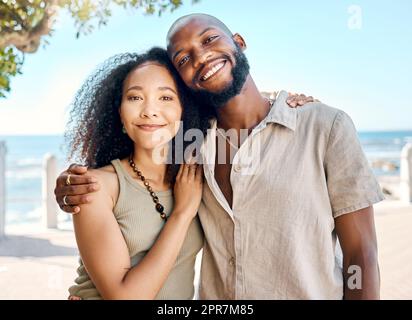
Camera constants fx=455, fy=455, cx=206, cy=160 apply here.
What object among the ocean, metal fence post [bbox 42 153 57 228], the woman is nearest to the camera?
the woman

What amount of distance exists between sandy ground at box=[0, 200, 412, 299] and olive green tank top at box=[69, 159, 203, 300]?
7.70ft

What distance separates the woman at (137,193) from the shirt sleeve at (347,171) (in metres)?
0.46

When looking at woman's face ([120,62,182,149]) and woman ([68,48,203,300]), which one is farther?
woman's face ([120,62,182,149])

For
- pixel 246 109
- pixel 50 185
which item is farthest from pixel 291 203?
pixel 50 185

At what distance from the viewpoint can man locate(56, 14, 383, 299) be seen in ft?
4.72

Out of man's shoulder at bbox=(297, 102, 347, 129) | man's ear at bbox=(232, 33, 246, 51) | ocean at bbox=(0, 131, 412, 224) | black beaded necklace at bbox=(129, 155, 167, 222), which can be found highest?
man's ear at bbox=(232, 33, 246, 51)

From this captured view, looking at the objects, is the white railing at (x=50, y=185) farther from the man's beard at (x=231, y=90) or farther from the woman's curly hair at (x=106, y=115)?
the man's beard at (x=231, y=90)

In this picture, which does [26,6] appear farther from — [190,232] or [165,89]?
[190,232]

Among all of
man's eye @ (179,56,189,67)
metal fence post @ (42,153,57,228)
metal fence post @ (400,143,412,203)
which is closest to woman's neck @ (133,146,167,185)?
man's eye @ (179,56,189,67)

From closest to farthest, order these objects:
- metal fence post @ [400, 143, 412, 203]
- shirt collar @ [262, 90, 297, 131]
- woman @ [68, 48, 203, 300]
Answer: woman @ [68, 48, 203, 300]
shirt collar @ [262, 90, 297, 131]
metal fence post @ [400, 143, 412, 203]

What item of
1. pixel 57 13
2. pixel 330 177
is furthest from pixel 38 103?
pixel 330 177

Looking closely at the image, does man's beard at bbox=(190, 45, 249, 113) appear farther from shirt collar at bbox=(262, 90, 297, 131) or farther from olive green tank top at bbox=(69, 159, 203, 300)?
olive green tank top at bbox=(69, 159, 203, 300)

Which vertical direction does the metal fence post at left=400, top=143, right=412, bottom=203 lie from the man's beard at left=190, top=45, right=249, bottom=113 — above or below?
below

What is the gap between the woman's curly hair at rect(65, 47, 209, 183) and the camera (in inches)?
67.2
